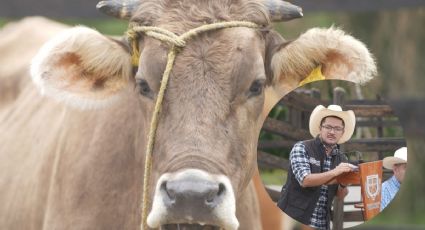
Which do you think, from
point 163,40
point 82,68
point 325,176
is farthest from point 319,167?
point 82,68

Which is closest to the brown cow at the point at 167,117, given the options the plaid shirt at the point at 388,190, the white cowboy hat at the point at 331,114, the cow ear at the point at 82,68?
the cow ear at the point at 82,68

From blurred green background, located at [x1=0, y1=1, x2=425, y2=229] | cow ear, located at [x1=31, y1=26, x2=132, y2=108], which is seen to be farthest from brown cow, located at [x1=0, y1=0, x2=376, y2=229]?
blurred green background, located at [x1=0, y1=1, x2=425, y2=229]

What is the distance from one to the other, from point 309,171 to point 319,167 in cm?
3

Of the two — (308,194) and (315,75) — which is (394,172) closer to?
Answer: (308,194)

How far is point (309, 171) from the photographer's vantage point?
2182mm

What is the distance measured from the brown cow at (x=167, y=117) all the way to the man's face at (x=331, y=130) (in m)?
0.25

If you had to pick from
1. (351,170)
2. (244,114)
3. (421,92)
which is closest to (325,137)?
(351,170)

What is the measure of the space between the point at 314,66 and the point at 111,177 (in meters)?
0.66

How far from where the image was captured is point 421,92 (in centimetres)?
601

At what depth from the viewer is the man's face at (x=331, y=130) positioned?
2.19m

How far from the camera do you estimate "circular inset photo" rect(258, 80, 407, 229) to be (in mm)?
2152

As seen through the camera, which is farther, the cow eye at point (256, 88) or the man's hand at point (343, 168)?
the cow eye at point (256, 88)

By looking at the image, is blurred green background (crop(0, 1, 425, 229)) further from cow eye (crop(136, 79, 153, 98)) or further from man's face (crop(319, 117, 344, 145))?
man's face (crop(319, 117, 344, 145))

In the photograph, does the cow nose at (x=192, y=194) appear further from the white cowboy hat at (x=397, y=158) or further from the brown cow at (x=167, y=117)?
the white cowboy hat at (x=397, y=158)
